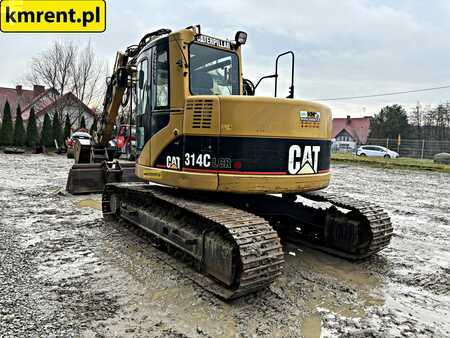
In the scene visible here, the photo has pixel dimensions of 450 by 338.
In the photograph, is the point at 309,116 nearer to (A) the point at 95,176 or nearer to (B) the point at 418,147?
(A) the point at 95,176

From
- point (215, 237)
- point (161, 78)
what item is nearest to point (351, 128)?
point (161, 78)

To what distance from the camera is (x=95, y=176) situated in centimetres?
988

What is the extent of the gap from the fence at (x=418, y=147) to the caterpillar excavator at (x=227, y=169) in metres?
A: 28.2

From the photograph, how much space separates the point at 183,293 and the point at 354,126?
6257 cm

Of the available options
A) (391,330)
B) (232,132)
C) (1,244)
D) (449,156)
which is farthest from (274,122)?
(449,156)

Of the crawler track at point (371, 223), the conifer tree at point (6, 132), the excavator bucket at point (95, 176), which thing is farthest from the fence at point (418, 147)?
the conifer tree at point (6, 132)

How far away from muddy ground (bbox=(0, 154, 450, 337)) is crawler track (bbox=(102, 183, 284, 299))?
9.3 inches

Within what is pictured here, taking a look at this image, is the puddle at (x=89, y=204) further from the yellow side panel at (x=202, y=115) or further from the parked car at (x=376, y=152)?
the parked car at (x=376, y=152)

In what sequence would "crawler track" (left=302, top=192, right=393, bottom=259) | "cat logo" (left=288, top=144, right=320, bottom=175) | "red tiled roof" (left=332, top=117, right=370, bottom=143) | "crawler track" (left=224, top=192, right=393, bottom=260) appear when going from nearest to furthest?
"cat logo" (left=288, top=144, right=320, bottom=175), "crawler track" (left=302, top=192, right=393, bottom=259), "crawler track" (left=224, top=192, right=393, bottom=260), "red tiled roof" (left=332, top=117, right=370, bottom=143)

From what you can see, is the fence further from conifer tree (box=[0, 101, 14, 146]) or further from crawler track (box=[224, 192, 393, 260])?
conifer tree (box=[0, 101, 14, 146])

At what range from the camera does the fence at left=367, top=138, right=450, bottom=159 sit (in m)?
29.4

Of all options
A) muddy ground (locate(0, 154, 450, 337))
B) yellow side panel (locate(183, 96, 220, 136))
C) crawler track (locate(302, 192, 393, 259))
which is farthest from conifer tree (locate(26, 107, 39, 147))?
crawler track (locate(302, 192, 393, 259))

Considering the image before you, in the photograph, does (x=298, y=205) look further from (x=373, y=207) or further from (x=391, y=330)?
Answer: (x=391, y=330)

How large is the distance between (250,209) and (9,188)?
799 cm
